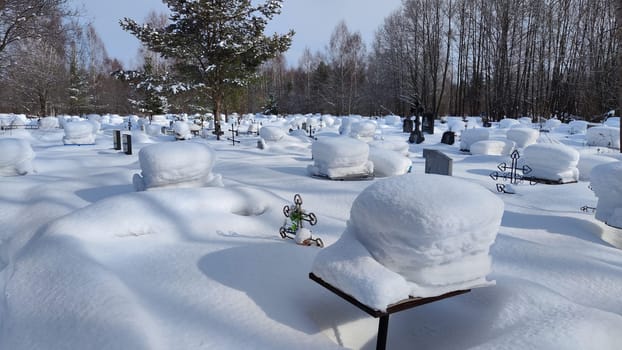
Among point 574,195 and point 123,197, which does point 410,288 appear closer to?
point 123,197

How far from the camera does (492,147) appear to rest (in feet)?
46.8

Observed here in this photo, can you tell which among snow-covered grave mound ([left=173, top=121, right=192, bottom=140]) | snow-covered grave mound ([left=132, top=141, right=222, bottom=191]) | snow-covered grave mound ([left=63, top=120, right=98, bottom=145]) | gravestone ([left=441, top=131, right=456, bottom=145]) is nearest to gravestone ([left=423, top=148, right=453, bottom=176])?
snow-covered grave mound ([left=132, top=141, right=222, bottom=191])

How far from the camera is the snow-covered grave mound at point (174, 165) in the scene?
6688 millimetres

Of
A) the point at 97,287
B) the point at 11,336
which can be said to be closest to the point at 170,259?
the point at 97,287

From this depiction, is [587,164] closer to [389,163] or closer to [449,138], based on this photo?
[389,163]

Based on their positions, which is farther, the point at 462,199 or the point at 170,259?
the point at 170,259

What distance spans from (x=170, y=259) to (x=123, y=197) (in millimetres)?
1811

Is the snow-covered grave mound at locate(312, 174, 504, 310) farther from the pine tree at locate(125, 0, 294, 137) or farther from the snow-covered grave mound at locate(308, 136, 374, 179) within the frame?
the pine tree at locate(125, 0, 294, 137)

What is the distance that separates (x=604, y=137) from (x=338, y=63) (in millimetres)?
33094

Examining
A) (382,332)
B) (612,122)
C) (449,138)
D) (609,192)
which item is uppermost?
(612,122)

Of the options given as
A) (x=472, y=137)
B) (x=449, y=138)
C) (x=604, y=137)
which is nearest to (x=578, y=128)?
(x=604, y=137)

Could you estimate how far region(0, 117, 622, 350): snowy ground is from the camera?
2.92 metres

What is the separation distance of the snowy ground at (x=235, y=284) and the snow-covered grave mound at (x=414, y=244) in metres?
0.47

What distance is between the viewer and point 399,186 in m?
3.13
